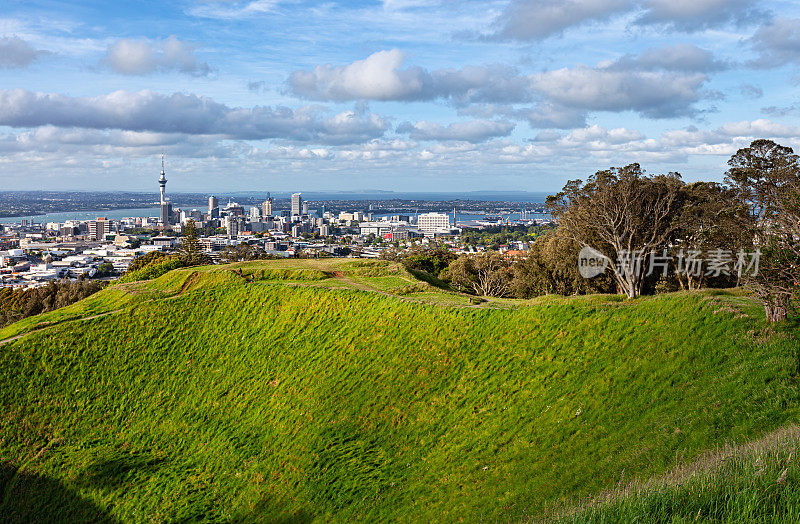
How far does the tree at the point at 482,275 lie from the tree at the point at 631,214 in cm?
1507

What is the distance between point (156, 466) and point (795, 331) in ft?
69.1

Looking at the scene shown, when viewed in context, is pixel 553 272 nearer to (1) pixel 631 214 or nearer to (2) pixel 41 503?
(1) pixel 631 214

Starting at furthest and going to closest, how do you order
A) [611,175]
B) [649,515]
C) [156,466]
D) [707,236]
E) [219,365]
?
1. [611,175]
2. [707,236]
3. [219,365]
4. [156,466]
5. [649,515]

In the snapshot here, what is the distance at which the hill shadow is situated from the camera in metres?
17.8

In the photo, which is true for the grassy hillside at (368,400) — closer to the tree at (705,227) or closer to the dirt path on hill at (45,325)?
the dirt path on hill at (45,325)

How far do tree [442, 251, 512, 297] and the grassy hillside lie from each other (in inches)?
674

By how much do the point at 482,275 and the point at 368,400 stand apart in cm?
2703

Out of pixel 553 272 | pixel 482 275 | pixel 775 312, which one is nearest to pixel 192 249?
pixel 482 275

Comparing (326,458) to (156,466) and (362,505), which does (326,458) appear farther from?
(156,466)

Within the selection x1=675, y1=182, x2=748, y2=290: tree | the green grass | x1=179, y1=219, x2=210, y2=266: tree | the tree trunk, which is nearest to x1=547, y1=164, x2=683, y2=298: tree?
x1=675, y1=182, x2=748, y2=290: tree

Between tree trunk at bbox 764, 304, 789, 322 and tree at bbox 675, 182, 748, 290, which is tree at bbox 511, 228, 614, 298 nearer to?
tree at bbox 675, 182, 748, 290

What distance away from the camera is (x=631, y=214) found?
2689cm

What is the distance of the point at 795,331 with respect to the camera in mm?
15336

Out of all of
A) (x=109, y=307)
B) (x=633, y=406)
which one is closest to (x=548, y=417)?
(x=633, y=406)
